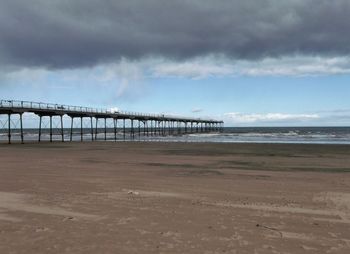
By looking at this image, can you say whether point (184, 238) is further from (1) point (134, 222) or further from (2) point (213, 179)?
(2) point (213, 179)

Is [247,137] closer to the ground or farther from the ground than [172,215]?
closer to the ground

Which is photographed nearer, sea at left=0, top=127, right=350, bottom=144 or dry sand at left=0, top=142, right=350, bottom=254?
dry sand at left=0, top=142, right=350, bottom=254

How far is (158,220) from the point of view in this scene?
724 centimetres

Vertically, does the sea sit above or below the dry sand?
below

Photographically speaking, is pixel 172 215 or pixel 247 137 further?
pixel 247 137

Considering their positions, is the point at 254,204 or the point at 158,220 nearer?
the point at 158,220

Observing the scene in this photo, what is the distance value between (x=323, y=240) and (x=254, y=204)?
283 centimetres

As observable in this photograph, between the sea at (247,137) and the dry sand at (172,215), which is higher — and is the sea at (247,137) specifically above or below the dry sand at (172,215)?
below

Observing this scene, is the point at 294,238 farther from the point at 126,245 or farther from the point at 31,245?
the point at 31,245

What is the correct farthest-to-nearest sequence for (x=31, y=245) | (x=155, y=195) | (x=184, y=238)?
(x=155, y=195), (x=184, y=238), (x=31, y=245)

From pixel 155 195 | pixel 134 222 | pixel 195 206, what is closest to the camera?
pixel 134 222

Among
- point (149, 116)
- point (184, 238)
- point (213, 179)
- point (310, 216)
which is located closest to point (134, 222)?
point (184, 238)

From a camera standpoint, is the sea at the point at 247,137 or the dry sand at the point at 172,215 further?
the sea at the point at 247,137

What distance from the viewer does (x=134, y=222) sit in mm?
7078
